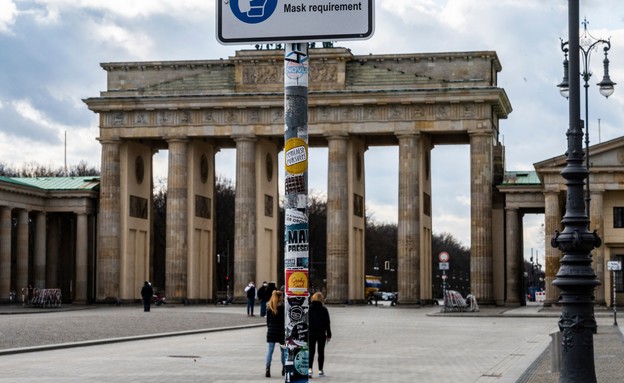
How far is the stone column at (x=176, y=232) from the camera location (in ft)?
300

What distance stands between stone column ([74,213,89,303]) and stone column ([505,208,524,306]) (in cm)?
3141

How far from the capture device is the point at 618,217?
79.7 meters

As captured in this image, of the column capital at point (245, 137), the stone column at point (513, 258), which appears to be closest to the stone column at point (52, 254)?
the column capital at point (245, 137)

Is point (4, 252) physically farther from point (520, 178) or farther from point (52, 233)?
point (520, 178)

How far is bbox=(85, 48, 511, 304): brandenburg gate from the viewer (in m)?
87.4

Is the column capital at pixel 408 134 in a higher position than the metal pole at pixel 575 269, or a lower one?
higher

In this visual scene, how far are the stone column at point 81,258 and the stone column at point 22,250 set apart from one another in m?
5.08

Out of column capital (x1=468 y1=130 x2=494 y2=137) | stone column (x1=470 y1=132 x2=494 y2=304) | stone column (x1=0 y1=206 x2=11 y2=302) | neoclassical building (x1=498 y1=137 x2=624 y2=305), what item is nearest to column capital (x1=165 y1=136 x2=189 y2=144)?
stone column (x1=0 y1=206 x2=11 y2=302)

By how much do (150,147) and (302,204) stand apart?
287ft

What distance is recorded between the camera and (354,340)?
4066 cm

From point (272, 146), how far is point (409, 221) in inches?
548

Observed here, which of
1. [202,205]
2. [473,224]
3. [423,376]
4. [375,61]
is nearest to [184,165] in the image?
[202,205]

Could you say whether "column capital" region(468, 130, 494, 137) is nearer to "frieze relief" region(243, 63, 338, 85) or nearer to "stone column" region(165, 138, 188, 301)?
"frieze relief" region(243, 63, 338, 85)

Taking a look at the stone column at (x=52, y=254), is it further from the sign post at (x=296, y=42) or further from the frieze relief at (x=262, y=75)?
the sign post at (x=296, y=42)
